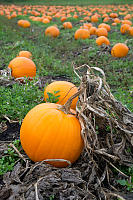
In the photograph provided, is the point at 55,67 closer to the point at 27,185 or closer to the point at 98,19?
the point at 27,185

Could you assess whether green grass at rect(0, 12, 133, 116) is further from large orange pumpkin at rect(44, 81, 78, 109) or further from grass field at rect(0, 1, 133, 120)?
large orange pumpkin at rect(44, 81, 78, 109)

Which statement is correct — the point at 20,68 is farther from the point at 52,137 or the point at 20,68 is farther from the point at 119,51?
the point at 119,51

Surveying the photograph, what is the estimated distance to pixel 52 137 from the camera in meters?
2.45

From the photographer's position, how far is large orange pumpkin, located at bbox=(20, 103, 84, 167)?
8.06 feet

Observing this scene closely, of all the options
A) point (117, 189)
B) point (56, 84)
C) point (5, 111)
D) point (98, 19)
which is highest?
point (98, 19)

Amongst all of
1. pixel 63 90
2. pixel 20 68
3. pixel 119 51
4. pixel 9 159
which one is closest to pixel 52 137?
pixel 9 159

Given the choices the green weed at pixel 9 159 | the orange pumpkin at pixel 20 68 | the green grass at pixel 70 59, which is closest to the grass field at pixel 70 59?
the green grass at pixel 70 59

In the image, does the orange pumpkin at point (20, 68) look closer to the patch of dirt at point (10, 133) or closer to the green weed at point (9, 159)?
the patch of dirt at point (10, 133)

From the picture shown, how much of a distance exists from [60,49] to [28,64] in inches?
155

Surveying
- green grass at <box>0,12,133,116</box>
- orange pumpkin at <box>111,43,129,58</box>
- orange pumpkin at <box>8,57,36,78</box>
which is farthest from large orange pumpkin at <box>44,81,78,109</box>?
orange pumpkin at <box>111,43,129,58</box>

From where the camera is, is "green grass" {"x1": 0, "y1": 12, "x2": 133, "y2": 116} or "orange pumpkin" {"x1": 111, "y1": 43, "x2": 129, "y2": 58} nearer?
"green grass" {"x1": 0, "y1": 12, "x2": 133, "y2": 116}

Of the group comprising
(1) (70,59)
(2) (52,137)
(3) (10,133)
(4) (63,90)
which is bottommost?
(3) (10,133)

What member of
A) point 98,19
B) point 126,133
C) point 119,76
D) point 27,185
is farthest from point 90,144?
point 98,19

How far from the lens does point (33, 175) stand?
237cm
